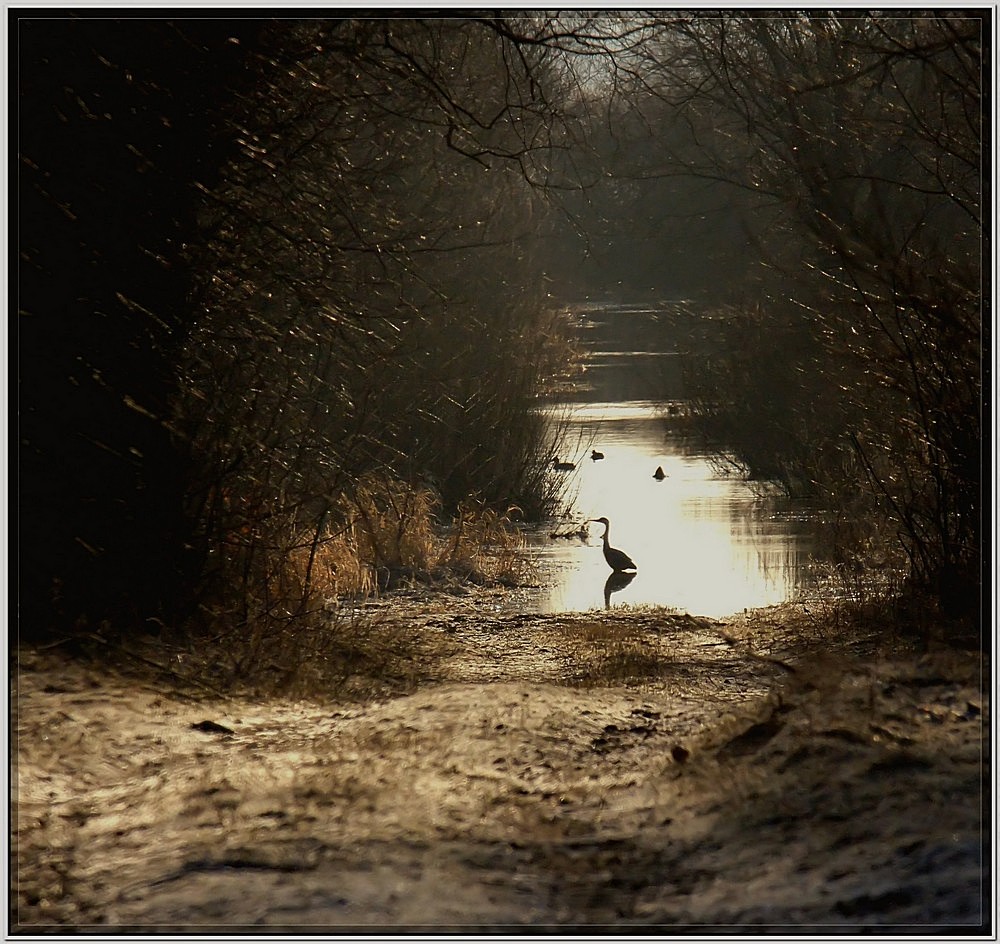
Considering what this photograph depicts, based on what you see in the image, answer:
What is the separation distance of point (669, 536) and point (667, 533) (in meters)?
0.20

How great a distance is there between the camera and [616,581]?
44.1 ft

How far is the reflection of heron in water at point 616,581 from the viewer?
12992mm

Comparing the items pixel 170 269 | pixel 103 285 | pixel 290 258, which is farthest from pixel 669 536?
pixel 103 285

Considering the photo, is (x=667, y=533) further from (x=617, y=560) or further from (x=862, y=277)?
(x=862, y=277)

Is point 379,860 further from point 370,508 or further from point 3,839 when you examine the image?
point 370,508

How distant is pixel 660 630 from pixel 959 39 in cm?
574

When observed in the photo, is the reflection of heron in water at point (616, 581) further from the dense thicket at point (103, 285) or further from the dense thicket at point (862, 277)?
the dense thicket at point (103, 285)

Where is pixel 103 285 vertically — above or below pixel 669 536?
above

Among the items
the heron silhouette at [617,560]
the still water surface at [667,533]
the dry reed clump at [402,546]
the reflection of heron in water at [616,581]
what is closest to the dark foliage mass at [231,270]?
the dry reed clump at [402,546]

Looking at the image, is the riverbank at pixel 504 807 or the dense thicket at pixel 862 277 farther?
the dense thicket at pixel 862 277

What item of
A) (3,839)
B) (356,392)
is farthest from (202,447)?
(356,392)

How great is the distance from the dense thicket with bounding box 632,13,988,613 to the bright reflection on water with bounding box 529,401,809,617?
0.77 meters

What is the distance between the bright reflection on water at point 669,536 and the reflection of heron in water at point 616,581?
20 millimetres

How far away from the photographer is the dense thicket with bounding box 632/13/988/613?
7.44 m
